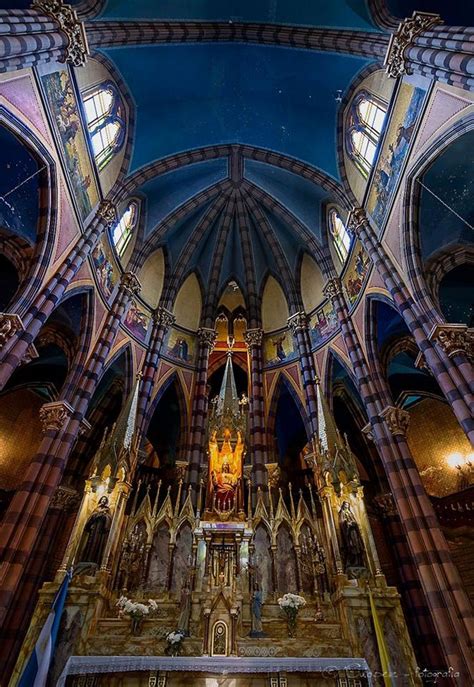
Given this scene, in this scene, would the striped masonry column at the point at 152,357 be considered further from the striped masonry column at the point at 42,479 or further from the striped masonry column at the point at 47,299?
the striped masonry column at the point at 47,299

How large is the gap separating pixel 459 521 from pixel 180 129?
60.9 ft

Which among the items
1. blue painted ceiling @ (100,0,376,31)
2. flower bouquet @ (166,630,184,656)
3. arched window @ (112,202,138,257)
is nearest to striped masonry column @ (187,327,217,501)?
arched window @ (112,202,138,257)

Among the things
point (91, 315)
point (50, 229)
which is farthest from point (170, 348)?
point (50, 229)

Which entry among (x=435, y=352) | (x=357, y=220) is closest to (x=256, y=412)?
(x=357, y=220)

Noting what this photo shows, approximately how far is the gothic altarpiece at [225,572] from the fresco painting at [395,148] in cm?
725

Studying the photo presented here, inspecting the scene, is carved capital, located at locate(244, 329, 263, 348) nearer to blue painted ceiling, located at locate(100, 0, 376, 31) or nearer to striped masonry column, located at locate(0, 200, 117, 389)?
striped masonry column, located at locate(0, 200, 117, 389)

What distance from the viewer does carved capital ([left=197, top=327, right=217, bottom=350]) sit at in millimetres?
18969

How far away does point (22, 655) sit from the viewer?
7.30m

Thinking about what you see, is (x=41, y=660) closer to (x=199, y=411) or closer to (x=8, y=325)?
(x=8, y=325)

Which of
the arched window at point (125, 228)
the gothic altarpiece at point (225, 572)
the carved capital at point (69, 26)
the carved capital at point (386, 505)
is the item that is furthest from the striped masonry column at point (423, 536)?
the carved capital at point (69, 26)

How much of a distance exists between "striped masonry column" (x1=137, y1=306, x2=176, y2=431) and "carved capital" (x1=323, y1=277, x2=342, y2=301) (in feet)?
23.1

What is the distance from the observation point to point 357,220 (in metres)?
14.0

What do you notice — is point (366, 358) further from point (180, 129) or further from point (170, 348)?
point (180, 129)

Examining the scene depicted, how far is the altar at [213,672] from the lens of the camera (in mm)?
6641
